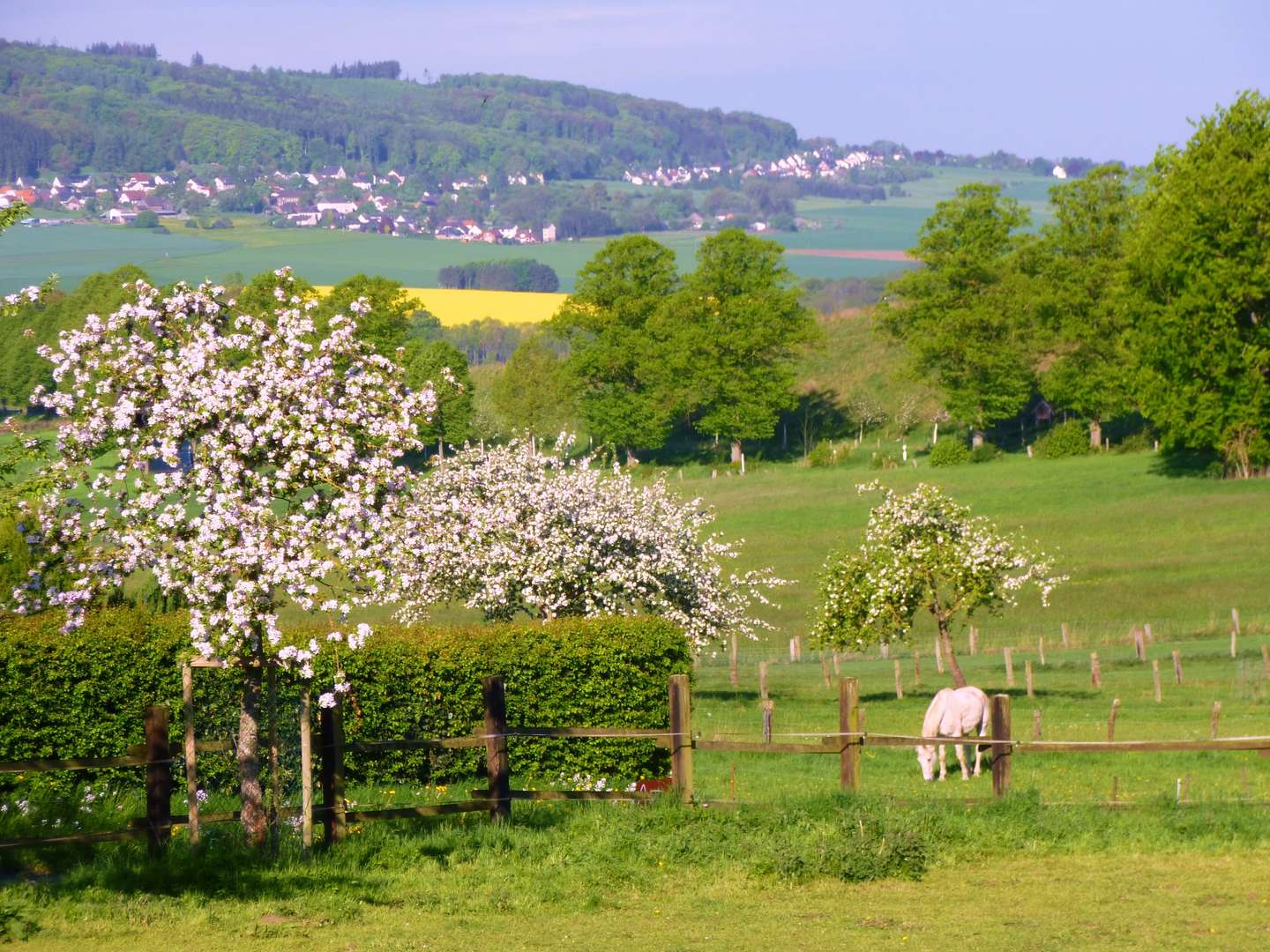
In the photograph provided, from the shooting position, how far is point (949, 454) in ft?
296

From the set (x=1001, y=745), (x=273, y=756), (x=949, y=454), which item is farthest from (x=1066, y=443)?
(x=273, y=756)

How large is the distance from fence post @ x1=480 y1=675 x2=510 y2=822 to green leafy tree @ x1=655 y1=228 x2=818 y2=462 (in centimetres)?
8646

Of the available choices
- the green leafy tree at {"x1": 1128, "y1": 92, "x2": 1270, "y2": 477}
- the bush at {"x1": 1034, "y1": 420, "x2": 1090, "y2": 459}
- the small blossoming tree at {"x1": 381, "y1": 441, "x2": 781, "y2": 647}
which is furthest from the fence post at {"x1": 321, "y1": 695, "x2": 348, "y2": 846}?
the bush at {"x1": 1034, "y1": 420, "x2": 1090, "y2": 459}

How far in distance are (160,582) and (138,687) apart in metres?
6.77

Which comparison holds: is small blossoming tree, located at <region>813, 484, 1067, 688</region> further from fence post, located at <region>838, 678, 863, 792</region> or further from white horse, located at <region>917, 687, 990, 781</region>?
fence post, located at <region>838, 678, 863, 792</region>

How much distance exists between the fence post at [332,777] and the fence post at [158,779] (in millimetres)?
1651

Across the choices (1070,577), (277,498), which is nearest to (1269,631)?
(1070,577)

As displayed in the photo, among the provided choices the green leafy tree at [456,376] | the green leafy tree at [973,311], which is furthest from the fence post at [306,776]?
the green leafy tree at [973,311]

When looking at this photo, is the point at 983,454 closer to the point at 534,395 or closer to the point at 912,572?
the point at 534,395

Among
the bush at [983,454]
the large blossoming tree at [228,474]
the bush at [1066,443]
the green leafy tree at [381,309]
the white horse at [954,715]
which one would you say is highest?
the green leafy tree at [381,309]

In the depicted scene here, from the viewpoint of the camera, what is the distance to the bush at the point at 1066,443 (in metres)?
88.8

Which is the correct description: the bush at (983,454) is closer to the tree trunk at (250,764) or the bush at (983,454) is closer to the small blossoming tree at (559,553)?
the small blossoming tree at (559,553)

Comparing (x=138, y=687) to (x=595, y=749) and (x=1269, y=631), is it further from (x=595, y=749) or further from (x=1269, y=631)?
(x=1269, y=631)

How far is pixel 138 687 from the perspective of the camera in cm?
2070
